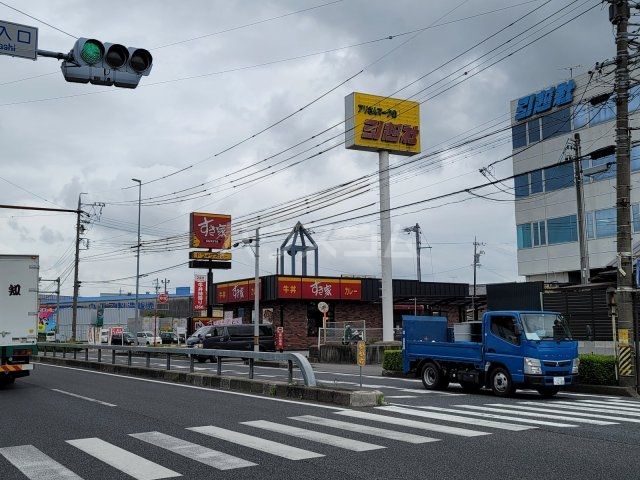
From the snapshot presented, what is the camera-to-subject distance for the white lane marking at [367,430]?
8.80 m

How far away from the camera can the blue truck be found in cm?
1518

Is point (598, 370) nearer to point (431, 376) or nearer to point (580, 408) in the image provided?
point (431, 376)

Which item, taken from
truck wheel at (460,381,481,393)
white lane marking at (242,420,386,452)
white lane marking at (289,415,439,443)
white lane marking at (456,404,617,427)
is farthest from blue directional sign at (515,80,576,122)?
white lane marking at (242,420,386,452)

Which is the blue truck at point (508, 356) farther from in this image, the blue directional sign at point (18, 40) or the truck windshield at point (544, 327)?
the blue directional sign at point (18, 40)

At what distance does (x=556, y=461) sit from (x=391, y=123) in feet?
107

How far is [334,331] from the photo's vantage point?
36062 mm

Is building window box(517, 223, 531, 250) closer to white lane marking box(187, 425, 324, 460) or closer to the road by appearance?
the road

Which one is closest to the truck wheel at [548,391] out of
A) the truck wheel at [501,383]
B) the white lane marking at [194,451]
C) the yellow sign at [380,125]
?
the truck wheel at [501,383]

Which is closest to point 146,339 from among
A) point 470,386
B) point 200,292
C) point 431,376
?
point 200,292

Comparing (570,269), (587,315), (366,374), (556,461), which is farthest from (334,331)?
(556,461)

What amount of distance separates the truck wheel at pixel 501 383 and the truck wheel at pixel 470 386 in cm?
55

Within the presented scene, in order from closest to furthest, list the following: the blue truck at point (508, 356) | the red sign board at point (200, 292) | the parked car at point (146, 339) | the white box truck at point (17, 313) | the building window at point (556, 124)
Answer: the blue truck at point (508, 356) < the white box truck at point (17, 313) < the building window at point (556, 124) < the red sign board at point (200, 292) < the parked car at point (146, 339)

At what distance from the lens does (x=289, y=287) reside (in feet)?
153

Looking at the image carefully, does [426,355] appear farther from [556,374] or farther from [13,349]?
[13,349]
